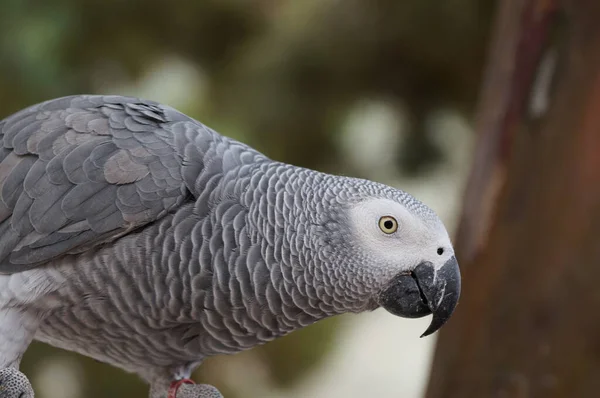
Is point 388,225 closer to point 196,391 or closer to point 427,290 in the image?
point 427,290

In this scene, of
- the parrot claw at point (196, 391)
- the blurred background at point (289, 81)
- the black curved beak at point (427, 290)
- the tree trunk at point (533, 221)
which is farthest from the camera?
the blurred background at point (289, 81)

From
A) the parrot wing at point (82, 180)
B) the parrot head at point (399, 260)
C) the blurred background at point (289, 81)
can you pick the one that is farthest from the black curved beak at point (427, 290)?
the blurred background at point (289, 81)

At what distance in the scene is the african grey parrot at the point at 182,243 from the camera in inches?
57.1

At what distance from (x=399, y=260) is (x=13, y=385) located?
920 millimetres

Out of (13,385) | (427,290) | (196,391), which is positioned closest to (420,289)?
(427,290)

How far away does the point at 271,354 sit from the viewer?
3271 mm

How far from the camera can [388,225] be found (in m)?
1.45

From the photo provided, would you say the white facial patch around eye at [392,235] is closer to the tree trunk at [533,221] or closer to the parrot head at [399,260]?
the parrot head at [399,260]

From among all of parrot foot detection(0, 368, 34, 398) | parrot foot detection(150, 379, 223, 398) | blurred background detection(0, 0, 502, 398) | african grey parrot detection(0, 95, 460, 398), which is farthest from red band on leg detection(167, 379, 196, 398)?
blurred background detection(0, 0, 502, 398)

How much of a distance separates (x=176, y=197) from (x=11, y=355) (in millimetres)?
541

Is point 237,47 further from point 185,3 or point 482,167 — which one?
point 482,167

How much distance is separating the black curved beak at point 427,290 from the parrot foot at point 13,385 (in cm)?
85

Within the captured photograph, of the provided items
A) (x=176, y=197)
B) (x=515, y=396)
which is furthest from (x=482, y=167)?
(x=176, y=197)

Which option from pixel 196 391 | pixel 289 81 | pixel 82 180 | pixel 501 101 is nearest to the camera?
pixel 82 180
